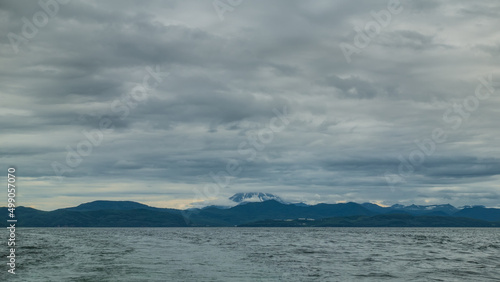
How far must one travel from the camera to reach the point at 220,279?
164 feet

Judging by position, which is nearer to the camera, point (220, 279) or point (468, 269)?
point (220, 279)

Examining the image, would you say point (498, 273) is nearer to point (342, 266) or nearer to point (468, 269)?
point (468, 269)

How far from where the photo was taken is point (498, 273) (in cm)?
5816

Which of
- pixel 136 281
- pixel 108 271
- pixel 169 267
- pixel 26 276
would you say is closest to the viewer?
pixel 136 281

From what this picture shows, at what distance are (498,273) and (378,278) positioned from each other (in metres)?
19.0

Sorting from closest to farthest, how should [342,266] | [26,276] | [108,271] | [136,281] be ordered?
[136,281] → [26,276] → [108,271] → [342,266]

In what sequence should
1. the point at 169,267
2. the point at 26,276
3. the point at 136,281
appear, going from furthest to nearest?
1. the point at 169,267
2. the point at 26,276
3. the point at 136,281

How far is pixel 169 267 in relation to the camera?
2418 inches

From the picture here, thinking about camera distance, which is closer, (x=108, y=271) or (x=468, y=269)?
(x=108, y=271)

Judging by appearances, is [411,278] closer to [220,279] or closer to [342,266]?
[342,266]

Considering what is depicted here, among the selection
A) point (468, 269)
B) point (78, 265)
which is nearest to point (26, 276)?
point (78, 265)

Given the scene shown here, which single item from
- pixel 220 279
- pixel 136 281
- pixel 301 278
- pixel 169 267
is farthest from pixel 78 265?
pixel 301 278

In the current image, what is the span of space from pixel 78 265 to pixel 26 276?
14.1 metres

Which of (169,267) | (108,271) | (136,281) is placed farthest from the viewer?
(169,267)
